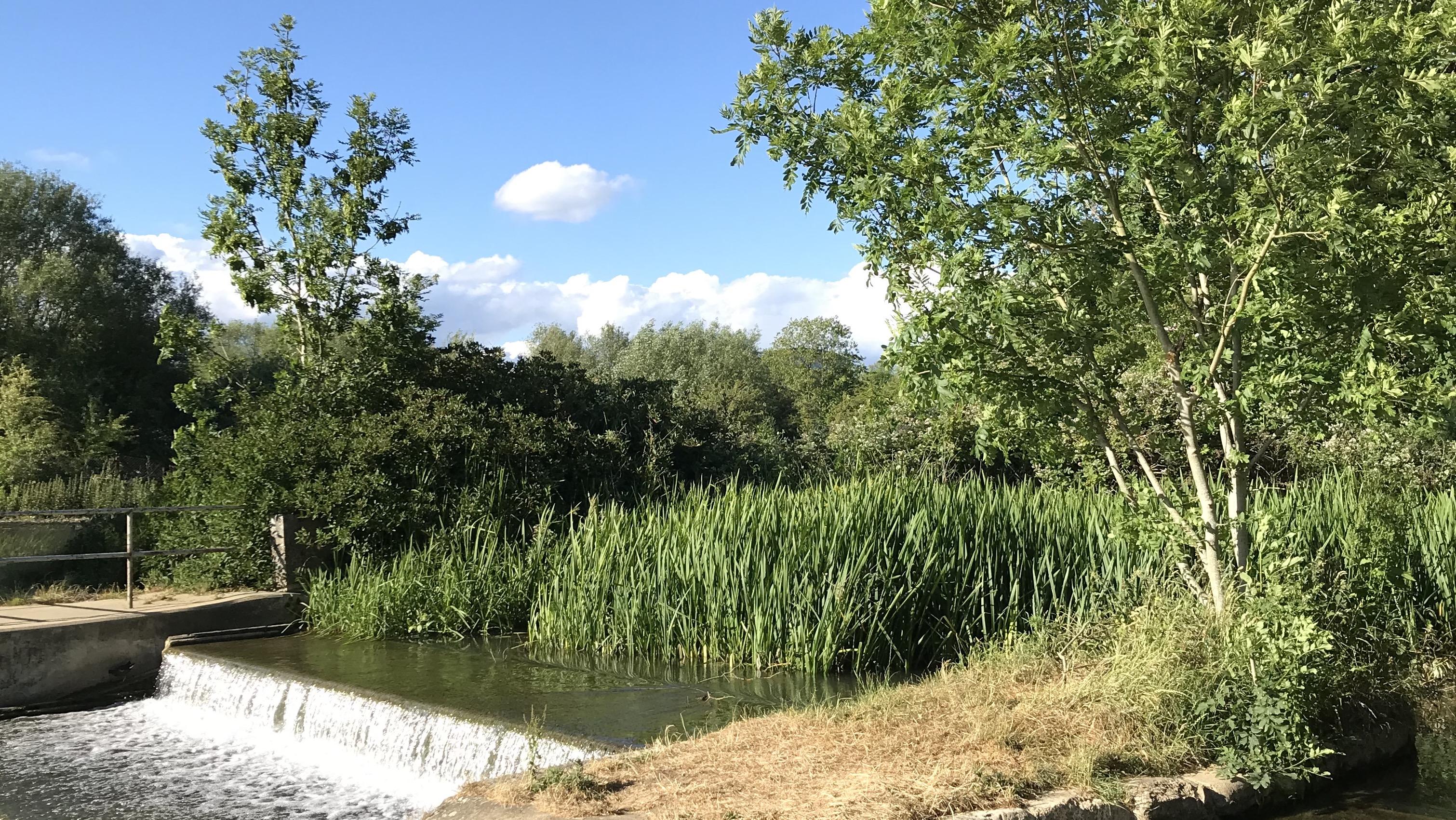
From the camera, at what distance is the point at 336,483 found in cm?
1091

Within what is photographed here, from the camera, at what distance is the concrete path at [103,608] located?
914 centimetres

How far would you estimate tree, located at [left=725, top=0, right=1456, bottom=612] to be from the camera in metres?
5.22

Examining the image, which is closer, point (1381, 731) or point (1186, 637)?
point (1186, 637)

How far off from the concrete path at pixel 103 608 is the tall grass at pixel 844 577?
3.57 meters

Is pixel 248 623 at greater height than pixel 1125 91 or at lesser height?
lesser

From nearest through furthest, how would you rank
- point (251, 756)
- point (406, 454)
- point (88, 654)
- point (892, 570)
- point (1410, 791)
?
point (1410, 791) → point (251, 756) → point (892, 570) → point (88, 654) → point (406, 454)

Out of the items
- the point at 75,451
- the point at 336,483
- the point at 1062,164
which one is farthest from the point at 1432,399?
the point at 75,451

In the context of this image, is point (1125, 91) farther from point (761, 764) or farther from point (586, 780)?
point (586, 780)

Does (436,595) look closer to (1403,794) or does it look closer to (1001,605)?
(1001,605)

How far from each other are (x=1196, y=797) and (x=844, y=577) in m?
2.78

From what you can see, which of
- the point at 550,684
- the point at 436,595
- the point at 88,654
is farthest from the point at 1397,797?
the point at 88,654

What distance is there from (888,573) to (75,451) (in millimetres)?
21866

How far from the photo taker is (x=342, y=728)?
6934 mm

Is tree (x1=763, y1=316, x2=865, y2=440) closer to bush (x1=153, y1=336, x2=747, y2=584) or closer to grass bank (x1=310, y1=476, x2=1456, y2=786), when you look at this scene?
bush (x1=153, y1=336, x2=747, y2=584)
